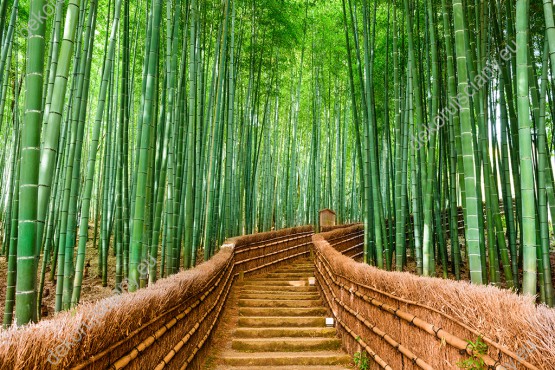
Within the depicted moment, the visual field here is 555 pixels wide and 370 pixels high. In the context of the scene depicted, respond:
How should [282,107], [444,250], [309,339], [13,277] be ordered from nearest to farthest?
[13,277], [309,339], [444,250], [282,107]

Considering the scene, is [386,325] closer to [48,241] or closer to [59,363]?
[59,363]

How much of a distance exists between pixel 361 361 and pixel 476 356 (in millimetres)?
1640

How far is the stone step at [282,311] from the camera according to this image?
4.42 metres

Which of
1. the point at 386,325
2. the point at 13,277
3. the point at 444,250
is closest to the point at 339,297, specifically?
the point at 386,325

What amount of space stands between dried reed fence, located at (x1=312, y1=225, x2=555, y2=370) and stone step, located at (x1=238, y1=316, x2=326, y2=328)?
422mm

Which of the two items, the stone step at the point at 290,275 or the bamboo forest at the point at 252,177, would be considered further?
the stone step at the point at 290,275

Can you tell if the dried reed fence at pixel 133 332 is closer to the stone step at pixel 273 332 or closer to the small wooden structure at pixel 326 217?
the stone step at pixel 273 332

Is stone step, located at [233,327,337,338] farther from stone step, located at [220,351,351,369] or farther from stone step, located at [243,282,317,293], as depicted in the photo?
stone step, located at [243,282,317,293]

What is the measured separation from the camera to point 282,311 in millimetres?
4418

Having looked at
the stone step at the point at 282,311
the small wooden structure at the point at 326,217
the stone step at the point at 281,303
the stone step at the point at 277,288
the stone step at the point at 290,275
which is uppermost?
the small wooden structure at the point at 326,217

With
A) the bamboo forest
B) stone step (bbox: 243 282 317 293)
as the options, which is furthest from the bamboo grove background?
stone step (bbox: 243 282 317 293)

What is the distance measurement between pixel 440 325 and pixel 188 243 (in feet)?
10.7

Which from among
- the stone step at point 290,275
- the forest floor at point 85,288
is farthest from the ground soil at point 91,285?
the stone step at point 290,275

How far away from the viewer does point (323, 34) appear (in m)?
8.70
